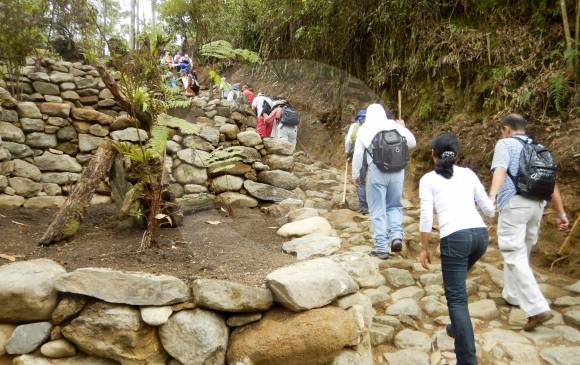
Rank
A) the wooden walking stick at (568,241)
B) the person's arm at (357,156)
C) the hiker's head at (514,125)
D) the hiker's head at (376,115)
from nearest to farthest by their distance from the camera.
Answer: the hiker's head at (514,125), the wooden walking stick at (568,241), the hiker's head at (376,115), the person's arm at (357,156)

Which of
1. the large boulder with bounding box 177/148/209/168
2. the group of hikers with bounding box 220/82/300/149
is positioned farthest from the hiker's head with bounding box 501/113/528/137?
the group of hikers with bounding box 220/82/300/149

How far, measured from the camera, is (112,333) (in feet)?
9.39

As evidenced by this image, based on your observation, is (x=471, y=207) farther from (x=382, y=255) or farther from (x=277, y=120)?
(x=277, y=120)

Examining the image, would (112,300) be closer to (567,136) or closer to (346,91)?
(567,136)

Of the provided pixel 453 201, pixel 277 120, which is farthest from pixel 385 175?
pixel 277 120

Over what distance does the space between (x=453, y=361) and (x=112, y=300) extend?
2644mm

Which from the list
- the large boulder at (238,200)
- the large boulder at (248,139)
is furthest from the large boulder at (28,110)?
the large boulder at (248,139)

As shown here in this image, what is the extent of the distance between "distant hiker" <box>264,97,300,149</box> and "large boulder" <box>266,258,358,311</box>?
219 inches

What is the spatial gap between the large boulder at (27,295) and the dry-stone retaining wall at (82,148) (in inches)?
102

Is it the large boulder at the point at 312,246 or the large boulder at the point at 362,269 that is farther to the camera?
the large boulder at the point at 312,246

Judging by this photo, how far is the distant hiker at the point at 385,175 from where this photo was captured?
4.52 meters

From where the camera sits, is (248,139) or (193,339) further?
(248,139)

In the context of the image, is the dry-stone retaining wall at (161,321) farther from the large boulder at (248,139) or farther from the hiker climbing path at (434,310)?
the large boulder at (248,139)

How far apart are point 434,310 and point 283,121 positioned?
18.5 ft
